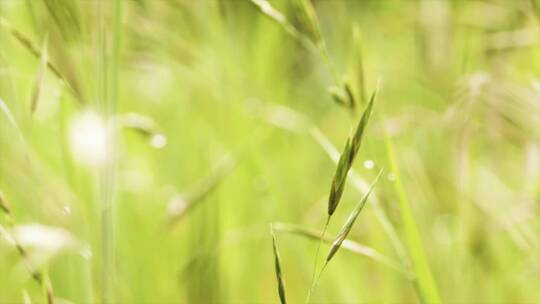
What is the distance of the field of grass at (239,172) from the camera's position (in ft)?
2.22

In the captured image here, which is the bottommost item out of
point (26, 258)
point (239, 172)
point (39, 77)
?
point (26, 258)

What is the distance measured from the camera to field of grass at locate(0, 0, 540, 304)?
68 centimetres

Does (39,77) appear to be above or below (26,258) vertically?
above

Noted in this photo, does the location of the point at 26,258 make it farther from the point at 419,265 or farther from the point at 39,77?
the point at 419,265

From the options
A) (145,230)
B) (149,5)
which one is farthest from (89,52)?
(145,230)

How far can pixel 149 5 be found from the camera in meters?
1.01

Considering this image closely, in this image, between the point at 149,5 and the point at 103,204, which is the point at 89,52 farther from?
the point at 103,204

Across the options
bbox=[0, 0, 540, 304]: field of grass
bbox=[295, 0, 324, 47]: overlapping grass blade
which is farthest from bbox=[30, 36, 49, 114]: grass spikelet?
bbox=[295, 0, 324, 47]: overlapping grass blade

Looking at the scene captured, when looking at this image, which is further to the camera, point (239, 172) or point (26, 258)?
point (239, 172)

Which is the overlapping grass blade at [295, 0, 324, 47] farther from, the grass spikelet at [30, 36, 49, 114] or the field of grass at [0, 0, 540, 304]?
the grass spikelet at [30, 36, 49, 114]

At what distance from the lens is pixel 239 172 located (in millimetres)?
1181

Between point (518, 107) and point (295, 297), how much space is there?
0.41 metres

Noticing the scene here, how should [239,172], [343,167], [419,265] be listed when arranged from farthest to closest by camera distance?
[239,172]
[419,265]
[343,167]

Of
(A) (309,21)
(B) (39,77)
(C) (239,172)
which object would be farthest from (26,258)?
(C) (239,172)
